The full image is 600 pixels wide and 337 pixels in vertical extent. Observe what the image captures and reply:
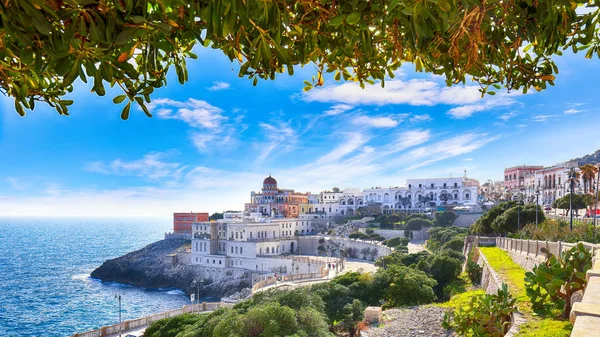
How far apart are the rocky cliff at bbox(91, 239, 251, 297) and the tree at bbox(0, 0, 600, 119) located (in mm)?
42841

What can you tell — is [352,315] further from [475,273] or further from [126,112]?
[126,112]

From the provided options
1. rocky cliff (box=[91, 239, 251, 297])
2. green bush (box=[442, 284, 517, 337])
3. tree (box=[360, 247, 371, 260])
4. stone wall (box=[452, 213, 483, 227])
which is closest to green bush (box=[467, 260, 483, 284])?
green bush (box=[442, 284, 517, 337])

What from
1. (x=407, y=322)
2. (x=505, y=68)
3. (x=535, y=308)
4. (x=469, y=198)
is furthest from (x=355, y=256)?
(x=505, y=68)

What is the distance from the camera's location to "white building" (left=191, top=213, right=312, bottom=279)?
47.2 meters

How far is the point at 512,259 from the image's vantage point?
55.6 ft

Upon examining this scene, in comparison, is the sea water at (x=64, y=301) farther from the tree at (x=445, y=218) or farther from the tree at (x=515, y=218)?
the tree at (x=445, y=218)

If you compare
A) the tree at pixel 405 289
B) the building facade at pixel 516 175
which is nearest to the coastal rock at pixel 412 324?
the tree at pixel 405 289

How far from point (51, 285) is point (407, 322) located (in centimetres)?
5002

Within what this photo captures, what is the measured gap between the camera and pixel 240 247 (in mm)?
48875

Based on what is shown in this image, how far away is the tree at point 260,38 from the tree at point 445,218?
5435 cm

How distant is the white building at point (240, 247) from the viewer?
47219 mm

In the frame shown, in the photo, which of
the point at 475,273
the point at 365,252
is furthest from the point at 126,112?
the point at 365,252

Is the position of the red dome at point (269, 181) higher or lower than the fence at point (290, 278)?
higher

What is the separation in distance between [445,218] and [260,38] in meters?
57.2
